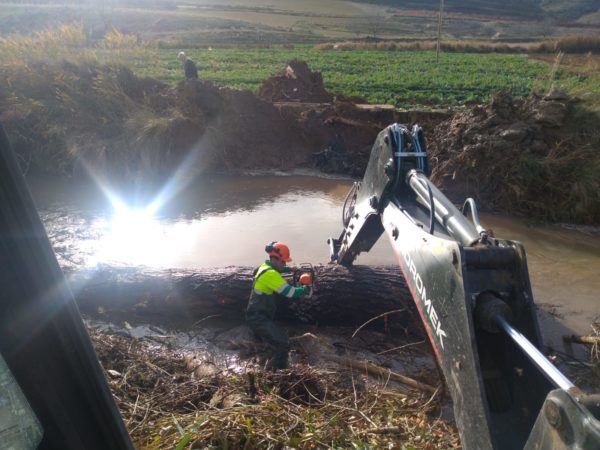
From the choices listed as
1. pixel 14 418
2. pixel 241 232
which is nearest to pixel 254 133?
pixel 241 232

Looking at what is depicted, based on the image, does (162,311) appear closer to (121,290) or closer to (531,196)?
Answer: (121,290)

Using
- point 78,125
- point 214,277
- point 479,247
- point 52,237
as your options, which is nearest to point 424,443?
point 479,247

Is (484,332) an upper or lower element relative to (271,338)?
upper

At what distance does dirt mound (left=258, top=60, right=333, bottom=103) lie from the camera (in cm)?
1605

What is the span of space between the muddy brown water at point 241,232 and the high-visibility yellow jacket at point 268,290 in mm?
2195

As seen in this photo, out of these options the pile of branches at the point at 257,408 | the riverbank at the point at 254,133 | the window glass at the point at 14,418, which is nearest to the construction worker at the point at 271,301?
the pile of branches at the point at 257,408

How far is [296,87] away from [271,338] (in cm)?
1246

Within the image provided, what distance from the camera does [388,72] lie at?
27594 millimetres

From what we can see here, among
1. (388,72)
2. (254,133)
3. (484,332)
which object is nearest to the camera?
(484,332)

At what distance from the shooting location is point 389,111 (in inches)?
526

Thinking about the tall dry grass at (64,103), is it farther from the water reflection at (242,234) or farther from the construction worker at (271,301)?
the construction worker at (271,301)

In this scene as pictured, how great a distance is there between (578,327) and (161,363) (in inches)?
201

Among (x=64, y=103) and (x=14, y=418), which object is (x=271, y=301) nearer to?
(x=14, y=418)

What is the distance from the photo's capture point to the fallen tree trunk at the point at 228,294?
587 cm
